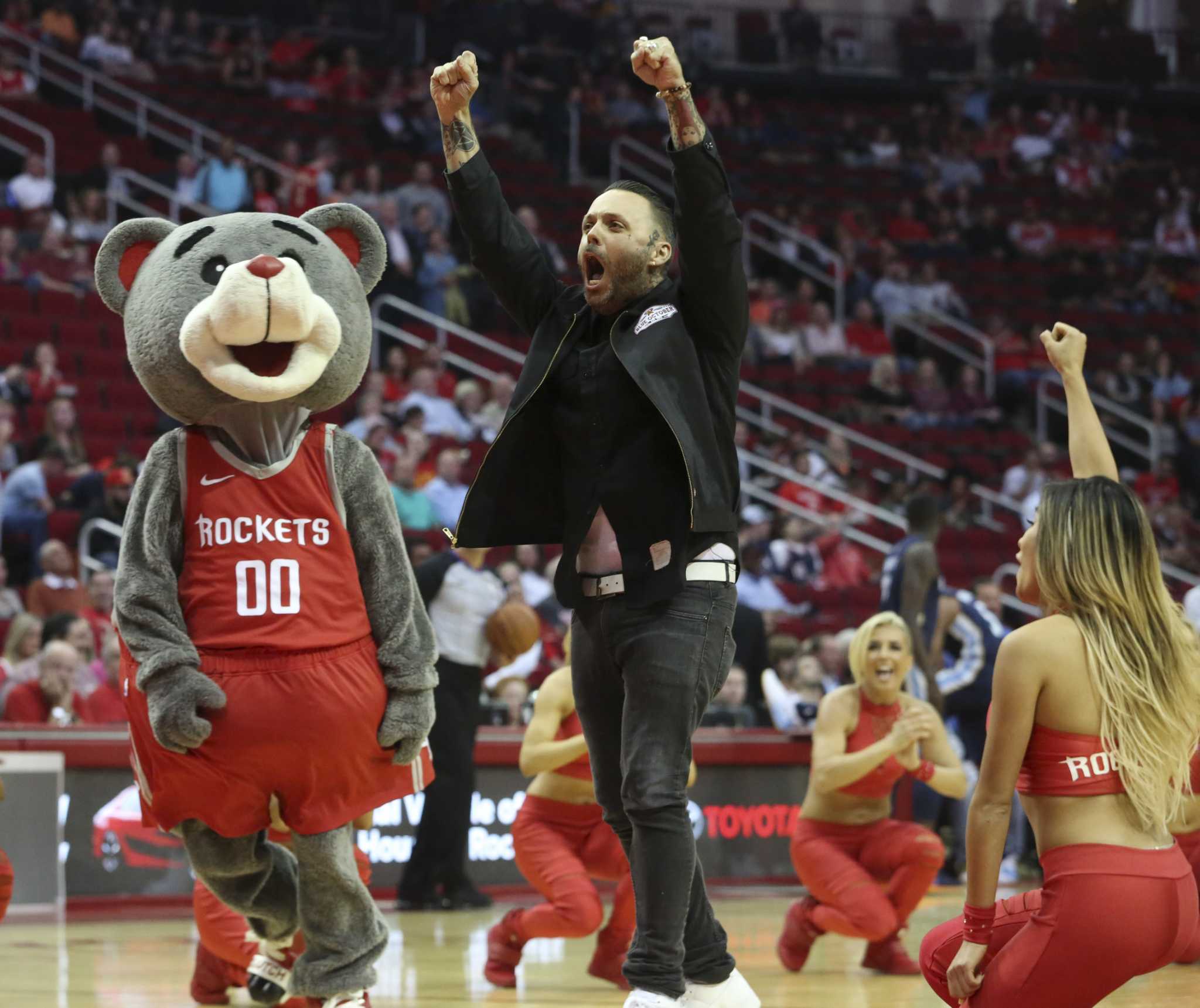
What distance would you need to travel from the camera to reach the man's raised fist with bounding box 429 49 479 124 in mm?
4086

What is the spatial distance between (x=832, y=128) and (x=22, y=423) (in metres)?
12.2

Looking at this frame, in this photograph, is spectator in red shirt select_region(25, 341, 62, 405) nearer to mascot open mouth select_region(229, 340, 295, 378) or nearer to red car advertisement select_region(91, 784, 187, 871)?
red car advertisement select_region(91, 784, 187, 871)

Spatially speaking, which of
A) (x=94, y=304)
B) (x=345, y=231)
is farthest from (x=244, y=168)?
(x=345, y=231)

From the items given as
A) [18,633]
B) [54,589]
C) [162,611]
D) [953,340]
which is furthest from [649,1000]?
[953,340]

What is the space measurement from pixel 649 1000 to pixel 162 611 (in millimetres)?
1474

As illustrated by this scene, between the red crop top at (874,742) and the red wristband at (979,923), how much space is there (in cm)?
270

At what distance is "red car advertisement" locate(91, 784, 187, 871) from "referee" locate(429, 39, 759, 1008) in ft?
13.6

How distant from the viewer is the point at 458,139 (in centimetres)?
419

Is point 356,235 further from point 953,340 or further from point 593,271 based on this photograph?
point 953,340

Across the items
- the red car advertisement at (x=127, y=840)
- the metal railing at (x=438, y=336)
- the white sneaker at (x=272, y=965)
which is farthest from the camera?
the metal railing at (x=438, y=336)

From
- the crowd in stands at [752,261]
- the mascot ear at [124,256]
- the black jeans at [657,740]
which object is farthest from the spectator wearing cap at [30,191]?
the black jeans at [657,740]

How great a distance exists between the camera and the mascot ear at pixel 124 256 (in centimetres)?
455

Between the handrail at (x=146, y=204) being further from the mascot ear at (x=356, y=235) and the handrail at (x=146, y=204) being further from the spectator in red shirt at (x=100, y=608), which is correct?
the mascot ear at (x=356, y=235)

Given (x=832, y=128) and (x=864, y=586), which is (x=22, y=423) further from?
(x=832, y=128)
